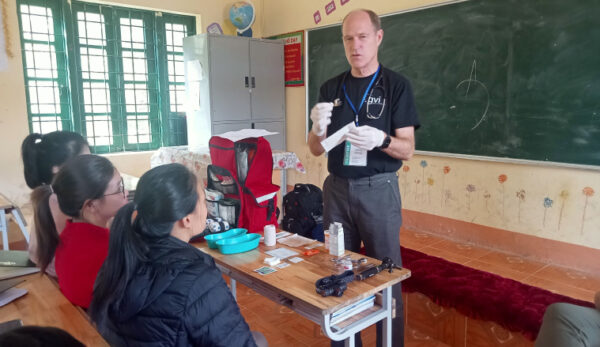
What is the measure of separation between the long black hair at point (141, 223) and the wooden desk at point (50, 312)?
125 mm

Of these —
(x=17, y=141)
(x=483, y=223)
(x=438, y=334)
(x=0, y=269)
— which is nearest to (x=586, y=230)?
(x=483, y=223)

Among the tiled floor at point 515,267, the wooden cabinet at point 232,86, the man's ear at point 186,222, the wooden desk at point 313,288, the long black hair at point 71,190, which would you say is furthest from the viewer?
→ the wooden cabinet at point 232,86

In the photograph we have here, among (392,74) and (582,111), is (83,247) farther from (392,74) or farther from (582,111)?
(582,111)

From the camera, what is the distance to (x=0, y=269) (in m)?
1.65

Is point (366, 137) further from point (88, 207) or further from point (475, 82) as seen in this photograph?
point (475, 82)

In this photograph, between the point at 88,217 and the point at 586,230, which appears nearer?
the point at 88,217

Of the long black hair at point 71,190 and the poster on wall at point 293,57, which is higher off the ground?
the poster on wall at point 293,57

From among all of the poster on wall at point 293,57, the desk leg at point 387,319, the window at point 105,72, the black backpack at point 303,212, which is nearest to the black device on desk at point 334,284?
the desk leg at point 387,319

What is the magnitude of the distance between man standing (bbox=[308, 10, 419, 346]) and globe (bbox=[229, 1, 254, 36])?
3.81 m

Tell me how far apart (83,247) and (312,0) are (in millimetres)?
4289

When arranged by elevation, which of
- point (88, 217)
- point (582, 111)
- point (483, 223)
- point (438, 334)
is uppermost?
point (582, 111)

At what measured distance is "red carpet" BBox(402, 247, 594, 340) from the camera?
6.81 ft

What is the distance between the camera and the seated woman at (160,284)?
41.8 inches

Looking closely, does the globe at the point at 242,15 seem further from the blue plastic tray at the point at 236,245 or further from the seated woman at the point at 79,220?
the seated woman at the point at 79,220
